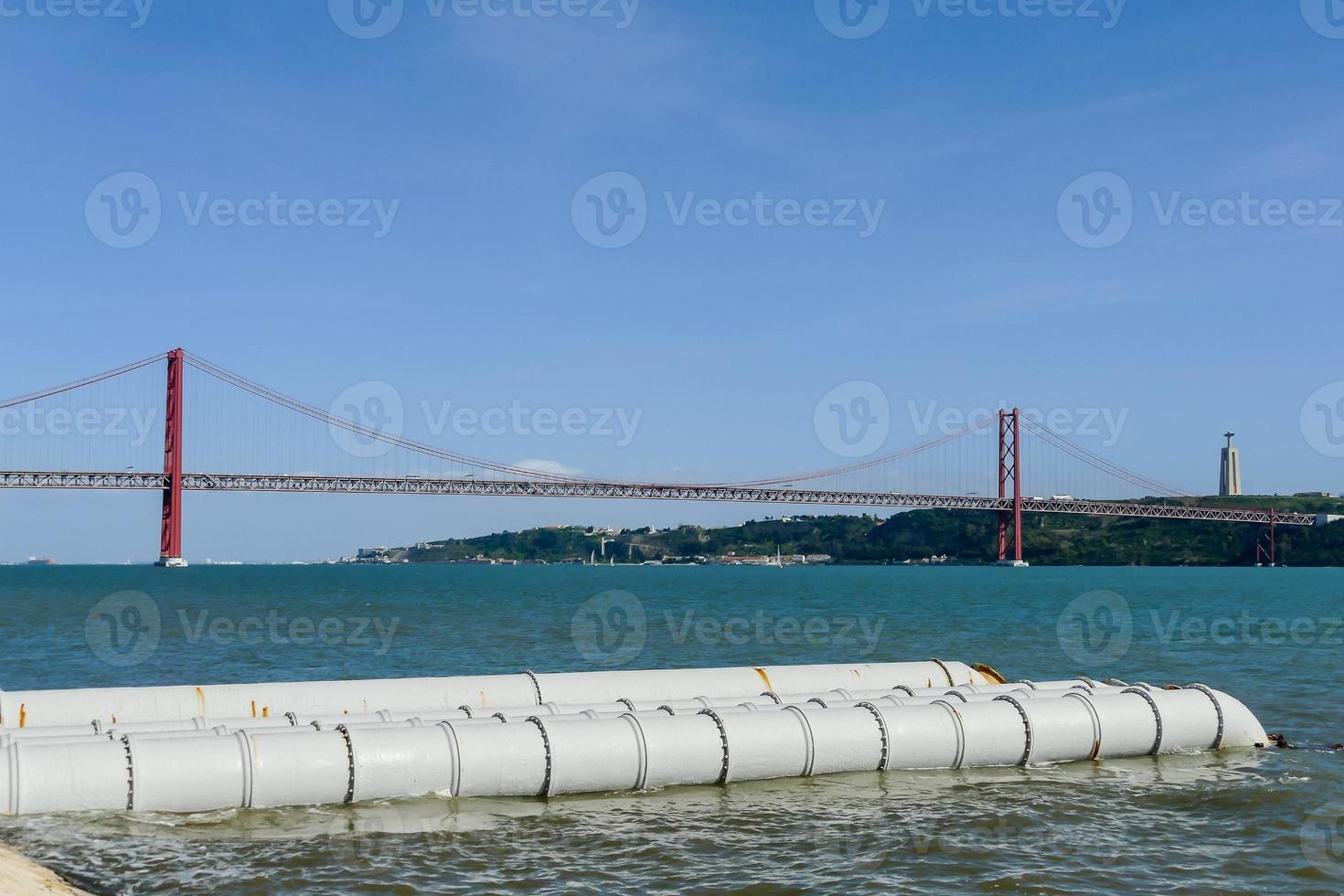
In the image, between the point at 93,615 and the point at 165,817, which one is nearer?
the point at 165,817

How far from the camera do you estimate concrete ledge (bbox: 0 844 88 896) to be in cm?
835

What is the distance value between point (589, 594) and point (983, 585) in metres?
29.9

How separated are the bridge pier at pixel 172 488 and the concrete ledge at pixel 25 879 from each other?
77553 mm

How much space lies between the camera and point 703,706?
15.8 metres

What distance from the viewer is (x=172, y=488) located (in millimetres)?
81812

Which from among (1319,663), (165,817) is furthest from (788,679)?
(1319,663)

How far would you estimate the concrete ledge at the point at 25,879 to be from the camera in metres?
8.35

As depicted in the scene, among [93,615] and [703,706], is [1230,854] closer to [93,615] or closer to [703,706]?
[703,706]
